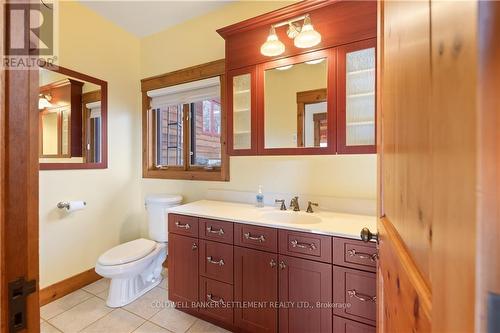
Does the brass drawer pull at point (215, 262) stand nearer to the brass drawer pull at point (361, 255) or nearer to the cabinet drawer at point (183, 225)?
the cabinet drawer at point (183, 225)

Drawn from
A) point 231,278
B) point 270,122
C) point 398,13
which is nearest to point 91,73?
point 270,122

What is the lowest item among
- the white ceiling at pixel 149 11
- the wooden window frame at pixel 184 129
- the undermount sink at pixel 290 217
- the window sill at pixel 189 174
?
the undermount sink at pixel 290 217

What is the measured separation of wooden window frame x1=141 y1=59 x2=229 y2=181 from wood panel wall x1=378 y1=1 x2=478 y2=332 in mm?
1706

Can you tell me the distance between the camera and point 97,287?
7.16 feet

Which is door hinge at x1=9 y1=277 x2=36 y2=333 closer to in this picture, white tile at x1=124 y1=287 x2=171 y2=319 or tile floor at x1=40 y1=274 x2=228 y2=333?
tile floor at x1=40 y1=274 x2=228 y2=333

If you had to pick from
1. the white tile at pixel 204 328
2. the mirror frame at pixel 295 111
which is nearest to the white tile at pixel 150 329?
the white tile at pixel 204 328

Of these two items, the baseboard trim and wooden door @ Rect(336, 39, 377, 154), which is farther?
the baseboard trim

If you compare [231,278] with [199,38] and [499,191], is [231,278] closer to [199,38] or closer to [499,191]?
[499,191]

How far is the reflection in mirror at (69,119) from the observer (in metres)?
1.96

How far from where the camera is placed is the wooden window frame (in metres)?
2.19

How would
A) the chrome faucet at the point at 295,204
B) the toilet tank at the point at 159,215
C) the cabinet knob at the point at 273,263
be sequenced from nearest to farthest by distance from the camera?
Answer: the cabinet knob at the point at 273,263 < the chrome faucet at the point at 295,204 < the toilet tank at the point at 159,215

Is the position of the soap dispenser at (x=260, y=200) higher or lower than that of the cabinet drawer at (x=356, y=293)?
higher

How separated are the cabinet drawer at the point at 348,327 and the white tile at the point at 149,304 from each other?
1.36 metres

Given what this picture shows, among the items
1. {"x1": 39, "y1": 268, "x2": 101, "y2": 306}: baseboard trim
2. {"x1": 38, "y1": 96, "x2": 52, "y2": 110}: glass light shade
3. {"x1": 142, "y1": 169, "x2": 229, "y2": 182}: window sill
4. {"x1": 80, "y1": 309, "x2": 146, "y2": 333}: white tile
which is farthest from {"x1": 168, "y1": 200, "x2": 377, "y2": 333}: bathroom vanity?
{"x1": 38, "y1": 96, "x2": 52, "y2": 110}: glass light shade
